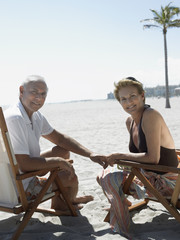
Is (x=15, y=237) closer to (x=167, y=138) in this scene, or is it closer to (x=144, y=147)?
(x=144, y=147)

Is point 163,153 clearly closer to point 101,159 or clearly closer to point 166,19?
point 101,159

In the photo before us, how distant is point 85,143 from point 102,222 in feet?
17.7

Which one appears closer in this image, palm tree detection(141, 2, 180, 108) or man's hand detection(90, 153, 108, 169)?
man's hand detection(90, 153, 108, 169)

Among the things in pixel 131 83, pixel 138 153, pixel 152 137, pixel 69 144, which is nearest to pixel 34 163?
pixel 69 144

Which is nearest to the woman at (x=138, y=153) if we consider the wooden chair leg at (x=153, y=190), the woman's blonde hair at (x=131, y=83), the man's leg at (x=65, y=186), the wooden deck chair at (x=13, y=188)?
the woman's blonde hair at (x=131, y=83)

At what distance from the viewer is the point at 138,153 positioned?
2846 millimetres

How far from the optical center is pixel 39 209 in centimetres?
310

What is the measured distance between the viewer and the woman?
8.99 feet

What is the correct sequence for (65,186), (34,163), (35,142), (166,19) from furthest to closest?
(166,19), (65,186), (35,142), (34,163)

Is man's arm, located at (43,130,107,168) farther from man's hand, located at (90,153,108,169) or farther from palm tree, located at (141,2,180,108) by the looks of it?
palm tree, located at (141,2,180,108)

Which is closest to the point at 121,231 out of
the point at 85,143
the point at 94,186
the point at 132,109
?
the point at 132,109

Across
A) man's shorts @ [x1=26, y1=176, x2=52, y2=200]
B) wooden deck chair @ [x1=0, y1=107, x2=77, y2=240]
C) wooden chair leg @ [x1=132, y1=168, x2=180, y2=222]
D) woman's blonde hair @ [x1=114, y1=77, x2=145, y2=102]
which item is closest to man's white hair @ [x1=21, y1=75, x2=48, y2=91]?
wooden deck chair @ [x1=0, y1=107, x2=77, y2=240]

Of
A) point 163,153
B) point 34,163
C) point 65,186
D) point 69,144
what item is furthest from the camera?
point 69,144

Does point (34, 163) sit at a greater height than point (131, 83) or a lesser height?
lesser
